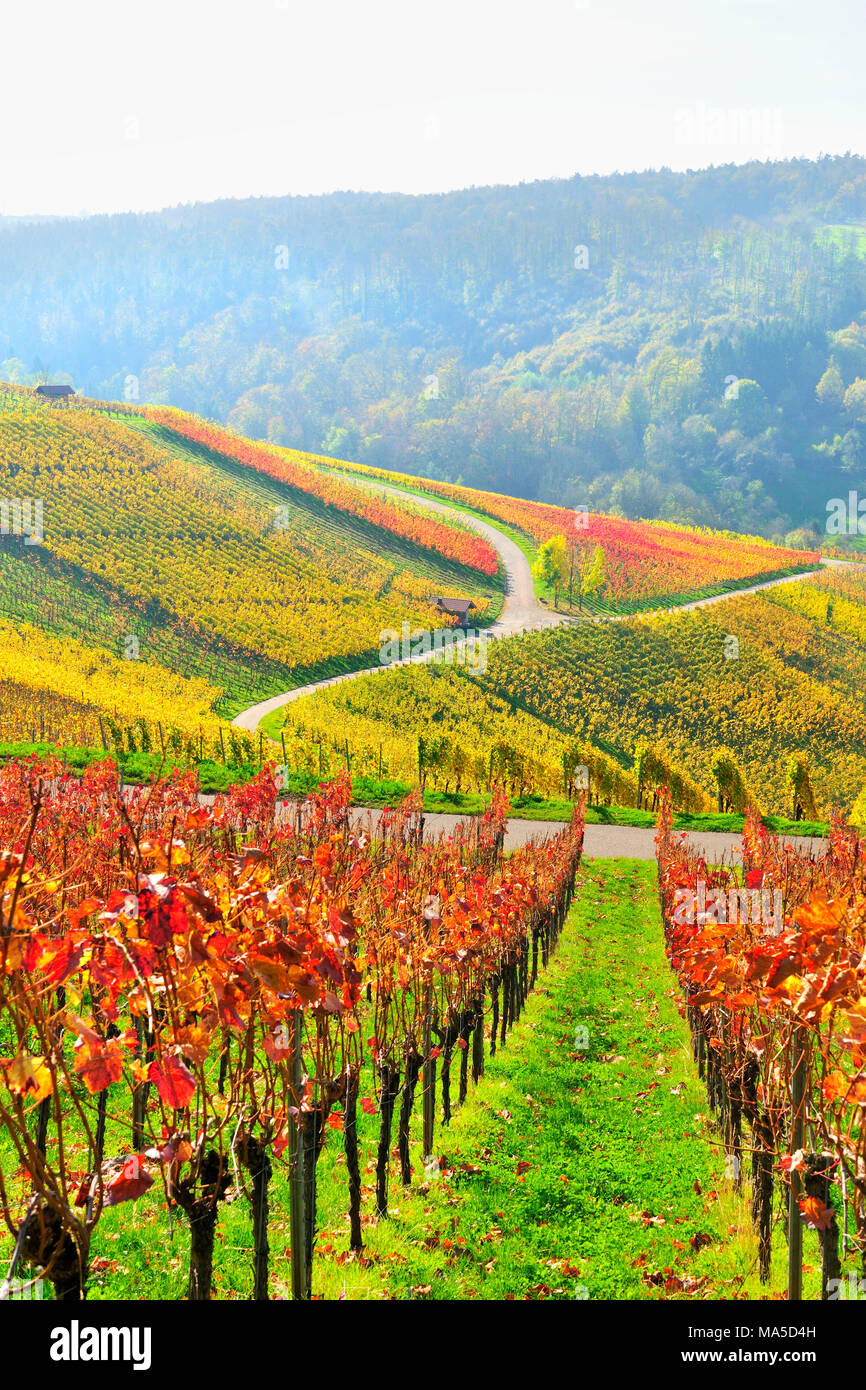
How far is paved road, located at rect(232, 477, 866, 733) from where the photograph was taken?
32.6m

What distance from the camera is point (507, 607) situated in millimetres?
47156

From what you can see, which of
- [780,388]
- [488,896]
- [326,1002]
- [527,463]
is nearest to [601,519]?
[488,896]

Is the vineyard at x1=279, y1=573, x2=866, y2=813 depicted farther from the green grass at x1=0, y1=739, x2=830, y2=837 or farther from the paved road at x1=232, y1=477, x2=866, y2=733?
the green grass at x1=0, y1=739, x2=830, y2=837

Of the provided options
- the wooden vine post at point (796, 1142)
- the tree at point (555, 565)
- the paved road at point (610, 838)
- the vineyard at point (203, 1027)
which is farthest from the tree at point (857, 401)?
the wooden vine post at point (796, 1142)

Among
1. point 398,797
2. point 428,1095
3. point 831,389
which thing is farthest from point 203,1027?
point 831,389

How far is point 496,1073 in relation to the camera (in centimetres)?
793

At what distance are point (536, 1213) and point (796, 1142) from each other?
227 centimetres

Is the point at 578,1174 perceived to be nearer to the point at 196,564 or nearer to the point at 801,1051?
the point at 801,1051

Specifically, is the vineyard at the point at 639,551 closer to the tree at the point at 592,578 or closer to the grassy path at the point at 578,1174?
the tree at the point at 592,578

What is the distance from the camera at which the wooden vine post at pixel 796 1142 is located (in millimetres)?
3541

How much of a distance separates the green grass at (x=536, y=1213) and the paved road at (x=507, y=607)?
21.9 meters

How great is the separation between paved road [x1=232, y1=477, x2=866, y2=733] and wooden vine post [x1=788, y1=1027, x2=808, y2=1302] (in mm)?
25399

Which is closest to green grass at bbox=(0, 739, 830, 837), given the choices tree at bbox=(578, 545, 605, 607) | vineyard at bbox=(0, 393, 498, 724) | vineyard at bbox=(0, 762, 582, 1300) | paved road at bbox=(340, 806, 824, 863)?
paved road at bbox=(340, 806, 824, 863)

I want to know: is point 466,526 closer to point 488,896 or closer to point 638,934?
point 638,934
